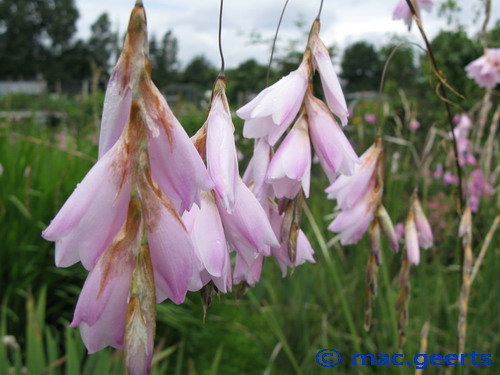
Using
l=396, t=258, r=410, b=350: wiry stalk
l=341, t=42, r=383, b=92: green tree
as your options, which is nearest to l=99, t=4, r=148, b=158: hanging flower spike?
l=396, t=258, r=410, b=350: wiry stalk

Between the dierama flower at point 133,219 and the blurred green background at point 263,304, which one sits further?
the blurred green background at point 263,304

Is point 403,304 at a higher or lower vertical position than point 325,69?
lower

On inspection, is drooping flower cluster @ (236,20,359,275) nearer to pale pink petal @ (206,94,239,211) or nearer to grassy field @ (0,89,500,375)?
pale pink petal @ (206,94,239,211)

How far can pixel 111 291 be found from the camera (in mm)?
280

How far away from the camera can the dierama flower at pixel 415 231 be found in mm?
866

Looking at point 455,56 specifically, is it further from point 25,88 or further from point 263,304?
point 25,88

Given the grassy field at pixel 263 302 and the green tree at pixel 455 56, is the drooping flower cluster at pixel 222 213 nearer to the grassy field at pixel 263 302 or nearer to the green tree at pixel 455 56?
the grassy field at pixel 263 302

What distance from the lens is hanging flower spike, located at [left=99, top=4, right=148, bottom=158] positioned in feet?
0.90

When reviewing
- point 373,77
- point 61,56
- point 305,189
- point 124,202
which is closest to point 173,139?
point 124,202

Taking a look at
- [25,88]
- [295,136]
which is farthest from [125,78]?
[25,88]

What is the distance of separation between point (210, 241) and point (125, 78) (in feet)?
0.44

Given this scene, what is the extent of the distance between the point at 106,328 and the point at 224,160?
151 mm

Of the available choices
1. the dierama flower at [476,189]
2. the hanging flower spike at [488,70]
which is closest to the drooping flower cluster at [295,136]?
the hanging flower spike at [488,70]

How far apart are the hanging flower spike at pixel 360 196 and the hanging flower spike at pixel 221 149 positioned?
1.21ft
